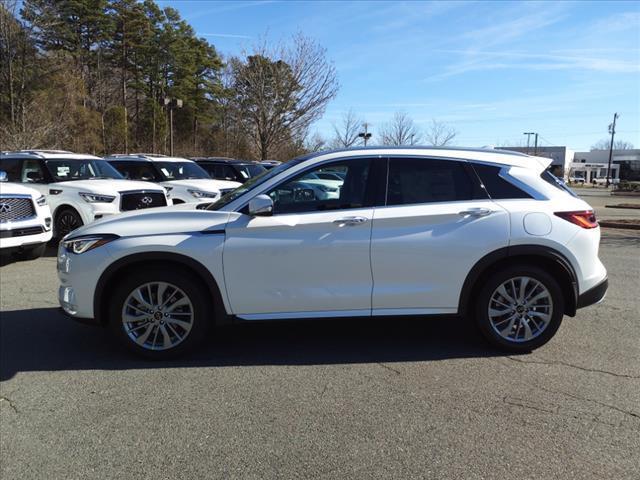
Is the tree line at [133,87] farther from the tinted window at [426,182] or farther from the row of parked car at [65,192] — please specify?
the tinted window at [426,182]

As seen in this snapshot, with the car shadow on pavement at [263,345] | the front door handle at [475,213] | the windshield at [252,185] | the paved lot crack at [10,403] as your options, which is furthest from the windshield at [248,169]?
the paved lot crack at [10,403]

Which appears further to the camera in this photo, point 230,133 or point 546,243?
point 230,133

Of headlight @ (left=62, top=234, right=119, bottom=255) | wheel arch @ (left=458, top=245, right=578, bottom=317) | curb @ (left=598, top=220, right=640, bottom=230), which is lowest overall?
curb @ (left=598, top=220, right=640, bottom=230)

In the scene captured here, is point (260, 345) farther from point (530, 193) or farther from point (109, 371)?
point (530, 193)

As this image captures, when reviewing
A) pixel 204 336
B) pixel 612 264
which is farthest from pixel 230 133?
pixel 204 336

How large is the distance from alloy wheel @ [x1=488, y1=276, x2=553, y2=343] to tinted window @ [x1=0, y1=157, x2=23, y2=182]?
381 inches

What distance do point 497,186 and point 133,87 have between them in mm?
51195

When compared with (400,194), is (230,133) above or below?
above

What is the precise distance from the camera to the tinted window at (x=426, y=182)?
457cm

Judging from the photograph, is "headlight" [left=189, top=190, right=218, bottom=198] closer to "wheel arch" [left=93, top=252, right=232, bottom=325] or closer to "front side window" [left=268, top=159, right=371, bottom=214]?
"wheel arch" [left=93, top=252, right=232, bottom=325]

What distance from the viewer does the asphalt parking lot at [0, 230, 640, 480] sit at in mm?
3004

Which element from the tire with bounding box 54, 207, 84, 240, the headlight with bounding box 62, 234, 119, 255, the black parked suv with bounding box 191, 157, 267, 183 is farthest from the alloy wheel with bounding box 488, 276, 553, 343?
the black parked suv with bounding box 191, 157, 267, 183

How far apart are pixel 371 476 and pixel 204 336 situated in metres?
2.16

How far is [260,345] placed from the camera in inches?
193
